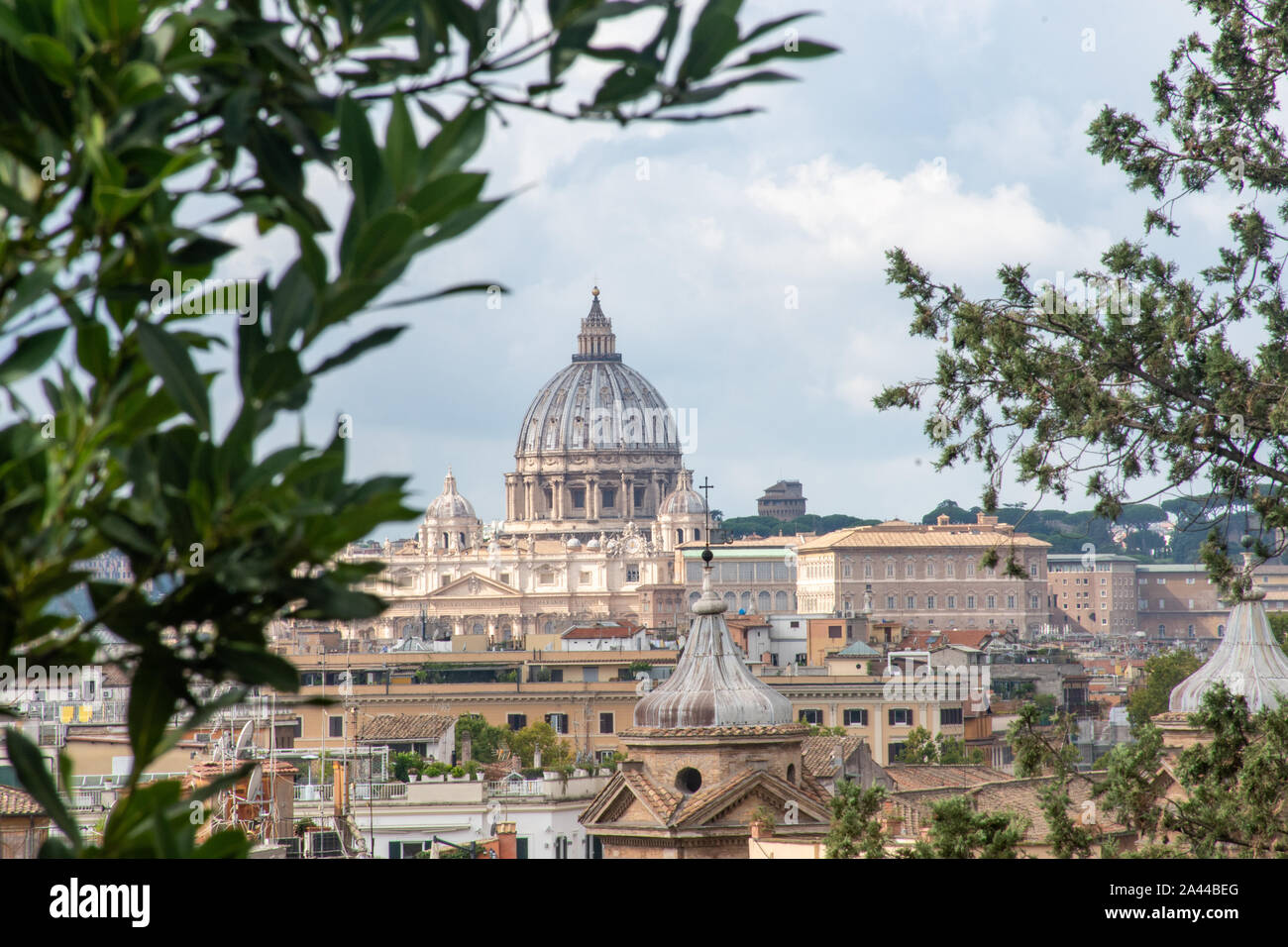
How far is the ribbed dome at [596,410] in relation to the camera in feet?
400

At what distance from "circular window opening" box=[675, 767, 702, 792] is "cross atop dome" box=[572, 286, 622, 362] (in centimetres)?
11384

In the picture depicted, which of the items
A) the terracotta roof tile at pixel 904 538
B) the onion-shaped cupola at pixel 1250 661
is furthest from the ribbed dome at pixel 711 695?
the terracotta roof tile at pixel 904 538

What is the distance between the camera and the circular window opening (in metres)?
14.7

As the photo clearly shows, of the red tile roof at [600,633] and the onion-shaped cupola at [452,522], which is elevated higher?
the onion-shaped cupola at [452,522]

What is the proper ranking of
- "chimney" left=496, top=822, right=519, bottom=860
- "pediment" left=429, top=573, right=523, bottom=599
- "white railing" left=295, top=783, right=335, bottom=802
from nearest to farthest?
"chimney" left=496, top=822, right=519, bottom=860
"white railing" left=295, top=783, right=335, bottom=802
"pediment" left=429, top=573, right=523, bottom=599

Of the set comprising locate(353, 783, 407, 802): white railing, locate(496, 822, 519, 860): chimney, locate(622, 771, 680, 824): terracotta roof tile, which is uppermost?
locate(622, 771, 680, 824): terracotta roof tile

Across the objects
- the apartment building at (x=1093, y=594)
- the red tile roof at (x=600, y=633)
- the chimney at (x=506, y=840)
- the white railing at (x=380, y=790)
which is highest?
the apartment building at (x=1093, y=594)

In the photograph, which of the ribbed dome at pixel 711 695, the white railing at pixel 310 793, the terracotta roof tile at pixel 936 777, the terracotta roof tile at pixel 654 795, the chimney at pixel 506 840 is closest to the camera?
the terracotta roof tile at pixel 654 795

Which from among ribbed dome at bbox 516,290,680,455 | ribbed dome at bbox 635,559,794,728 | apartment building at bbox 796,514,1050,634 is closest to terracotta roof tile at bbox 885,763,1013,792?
ribbed dome at bbox 635,559,794,728

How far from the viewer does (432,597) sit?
97000mm

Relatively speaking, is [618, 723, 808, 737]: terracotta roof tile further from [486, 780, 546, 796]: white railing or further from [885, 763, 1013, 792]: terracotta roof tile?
[885, 763, 1013, 792]: terracotta roof tile

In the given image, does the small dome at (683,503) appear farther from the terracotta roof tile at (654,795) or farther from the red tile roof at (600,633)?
the terracotta roof tile at (654,795)

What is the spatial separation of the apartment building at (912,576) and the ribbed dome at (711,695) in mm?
77888

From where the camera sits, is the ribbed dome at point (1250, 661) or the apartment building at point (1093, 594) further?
the apartment building at point (1093, 594)
